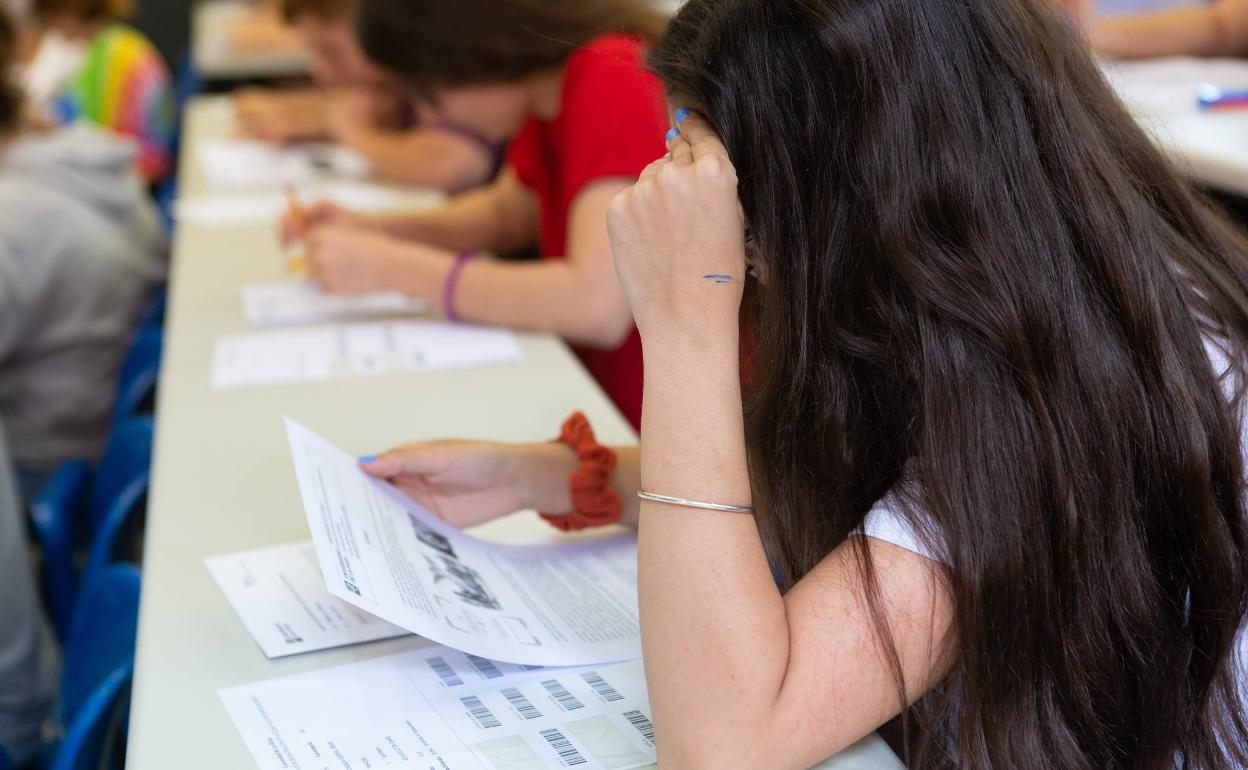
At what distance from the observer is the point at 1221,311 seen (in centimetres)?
89

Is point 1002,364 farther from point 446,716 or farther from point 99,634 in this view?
point 99,634

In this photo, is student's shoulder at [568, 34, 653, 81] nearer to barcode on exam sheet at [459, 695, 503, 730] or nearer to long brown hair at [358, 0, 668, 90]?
long brown hair at [358, 0, 668, 90]

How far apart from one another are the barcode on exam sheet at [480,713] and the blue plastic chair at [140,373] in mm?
1202

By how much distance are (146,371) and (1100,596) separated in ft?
5.33

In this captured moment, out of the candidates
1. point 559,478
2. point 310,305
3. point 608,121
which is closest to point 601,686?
point 559,478

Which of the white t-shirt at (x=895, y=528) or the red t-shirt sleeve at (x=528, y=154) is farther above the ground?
the white t-shirt at (x=895, y=528)

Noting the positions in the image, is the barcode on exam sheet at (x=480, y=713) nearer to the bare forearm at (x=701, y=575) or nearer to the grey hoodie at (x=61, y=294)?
the bare forearm at (x=701, y=575)

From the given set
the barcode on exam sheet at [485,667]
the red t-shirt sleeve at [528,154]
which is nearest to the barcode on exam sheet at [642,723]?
the barcode on exam sheet at [485,667]

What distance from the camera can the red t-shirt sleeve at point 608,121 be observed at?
162 cm

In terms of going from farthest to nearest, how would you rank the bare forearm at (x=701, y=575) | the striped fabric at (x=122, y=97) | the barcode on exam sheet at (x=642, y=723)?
the striped fabric at (x=122, y=97) → the barcode on exam sheet at (x=642, y=723) → the bare forearm at (x=701, y=575)

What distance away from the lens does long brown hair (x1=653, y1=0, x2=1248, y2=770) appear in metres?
0.79

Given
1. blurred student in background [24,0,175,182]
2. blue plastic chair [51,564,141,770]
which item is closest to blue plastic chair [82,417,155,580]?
blue plastic chair [51,564,141,770]

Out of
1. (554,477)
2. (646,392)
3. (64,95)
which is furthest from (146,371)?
(64,95)

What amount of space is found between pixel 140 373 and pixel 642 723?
1.45 m
